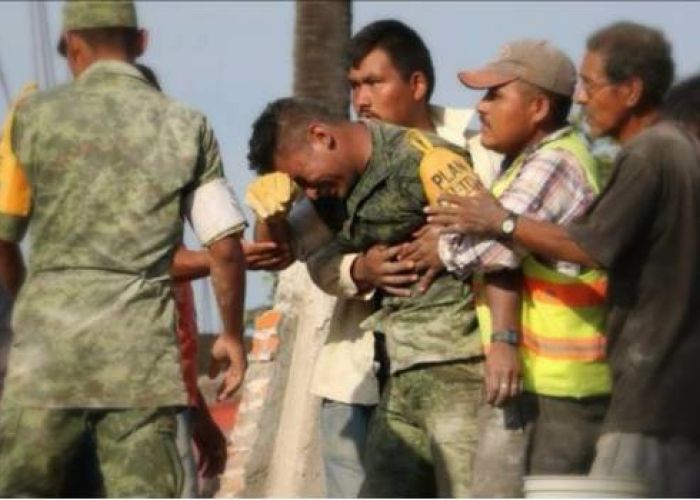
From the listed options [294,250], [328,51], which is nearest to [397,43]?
[294,250]

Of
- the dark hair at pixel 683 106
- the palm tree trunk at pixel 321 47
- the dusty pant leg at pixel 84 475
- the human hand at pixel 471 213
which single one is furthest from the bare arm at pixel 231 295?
the palm tree trunk at pixel 321 47

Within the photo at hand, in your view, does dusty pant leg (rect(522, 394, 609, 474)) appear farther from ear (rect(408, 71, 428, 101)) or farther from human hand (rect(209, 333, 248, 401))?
ear (rect(408, 71, 428, 101))

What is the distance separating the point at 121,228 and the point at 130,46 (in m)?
0.62

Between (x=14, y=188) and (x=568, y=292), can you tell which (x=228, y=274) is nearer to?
(x=14, y=188)

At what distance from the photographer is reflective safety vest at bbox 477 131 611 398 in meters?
9.24

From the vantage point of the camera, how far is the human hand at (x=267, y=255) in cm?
1006

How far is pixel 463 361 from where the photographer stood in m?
9.66

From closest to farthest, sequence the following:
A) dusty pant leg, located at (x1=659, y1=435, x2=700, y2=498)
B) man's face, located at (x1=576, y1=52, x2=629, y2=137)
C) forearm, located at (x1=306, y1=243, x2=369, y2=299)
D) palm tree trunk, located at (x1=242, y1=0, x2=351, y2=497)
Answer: dusty pant leg, located at (x1=659, y1=435, x2=700, y2=498), man's face, located at (x1=576, y1=52, x2=629, y2=137), forearm, located at (x1=306, y1=243, x2=369, y2=299), palm tree trunk, located at (x1=242, y1=0, x2=351, y2=497)

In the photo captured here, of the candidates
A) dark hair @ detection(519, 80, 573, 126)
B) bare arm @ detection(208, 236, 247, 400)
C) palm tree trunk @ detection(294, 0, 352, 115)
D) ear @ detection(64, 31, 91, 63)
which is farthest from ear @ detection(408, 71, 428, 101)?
palm tree trunk @ detection(294, 0, 352, 115)

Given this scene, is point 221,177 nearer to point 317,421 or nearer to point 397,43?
point 397,43

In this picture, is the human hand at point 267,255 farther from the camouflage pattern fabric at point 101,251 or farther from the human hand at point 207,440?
the human hand at point 207,440

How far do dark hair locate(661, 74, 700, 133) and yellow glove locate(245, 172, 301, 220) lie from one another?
1243 millimetres

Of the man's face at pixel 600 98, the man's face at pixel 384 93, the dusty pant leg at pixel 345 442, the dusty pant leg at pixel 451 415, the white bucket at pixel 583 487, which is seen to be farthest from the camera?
the man's face at pixel 384 93

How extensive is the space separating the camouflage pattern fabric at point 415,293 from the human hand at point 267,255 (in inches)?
12.7
